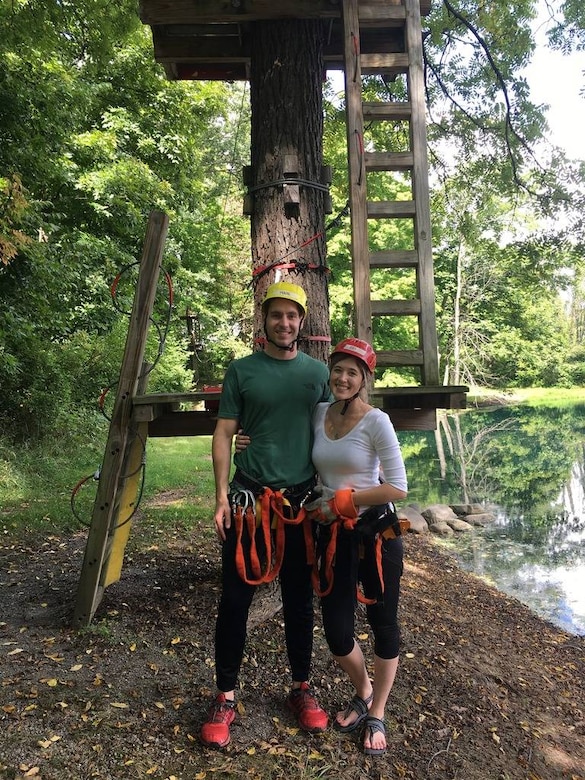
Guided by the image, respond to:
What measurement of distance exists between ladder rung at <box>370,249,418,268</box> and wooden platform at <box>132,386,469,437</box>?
83 cm

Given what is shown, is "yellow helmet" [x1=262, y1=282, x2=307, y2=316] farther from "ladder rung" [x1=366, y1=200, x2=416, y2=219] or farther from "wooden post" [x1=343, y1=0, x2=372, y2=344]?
"ladder rung" [x1=366, y1=200, x2=416, y2=219]

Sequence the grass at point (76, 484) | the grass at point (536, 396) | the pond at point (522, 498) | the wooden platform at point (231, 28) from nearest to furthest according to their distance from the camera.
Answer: the wooden platform at point (231, 28) < the grass at point (76, 484) < the pond at point (522, 498) < the grass at point (536, 396)

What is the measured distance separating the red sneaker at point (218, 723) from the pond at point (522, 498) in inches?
220

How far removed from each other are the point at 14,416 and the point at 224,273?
1575 cm

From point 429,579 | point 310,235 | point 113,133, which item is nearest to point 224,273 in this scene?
point 113,133

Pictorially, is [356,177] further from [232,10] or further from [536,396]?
[536,396]

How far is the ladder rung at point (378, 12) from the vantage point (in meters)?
4.06

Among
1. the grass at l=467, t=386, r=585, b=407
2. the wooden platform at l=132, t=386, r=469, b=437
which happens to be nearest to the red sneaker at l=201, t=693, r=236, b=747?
the wooden platform at l=132, t=386, r=469, b=437

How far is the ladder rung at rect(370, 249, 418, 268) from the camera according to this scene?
3863 mm

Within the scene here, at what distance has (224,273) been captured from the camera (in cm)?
2448

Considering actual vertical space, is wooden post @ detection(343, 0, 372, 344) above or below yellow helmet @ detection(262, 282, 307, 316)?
above

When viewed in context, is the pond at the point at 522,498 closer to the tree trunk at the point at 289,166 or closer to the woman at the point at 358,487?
the woman at the point at 358,487

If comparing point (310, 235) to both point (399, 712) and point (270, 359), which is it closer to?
point (270, 359)

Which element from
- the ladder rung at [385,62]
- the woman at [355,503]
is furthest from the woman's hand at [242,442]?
the ladder rung at [385,62]
